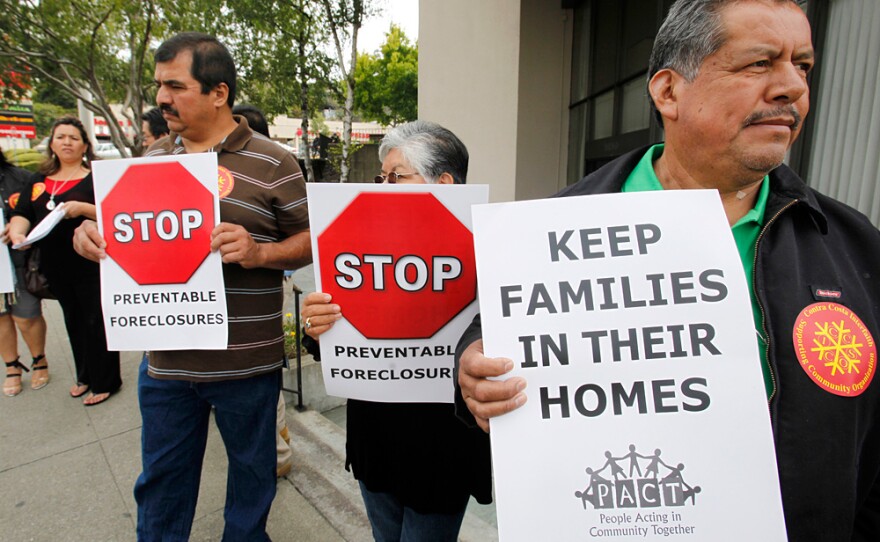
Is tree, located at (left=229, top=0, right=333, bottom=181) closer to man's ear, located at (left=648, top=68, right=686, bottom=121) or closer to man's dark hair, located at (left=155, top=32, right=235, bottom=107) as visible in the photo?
man's dark hair, located at (left=155, top=32, right=235, bottom=107)

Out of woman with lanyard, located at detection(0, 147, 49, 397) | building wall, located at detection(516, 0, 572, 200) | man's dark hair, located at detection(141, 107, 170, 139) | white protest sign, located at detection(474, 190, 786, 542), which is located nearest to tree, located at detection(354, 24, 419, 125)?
building wall, located at detection(516, 0, 572, 200)

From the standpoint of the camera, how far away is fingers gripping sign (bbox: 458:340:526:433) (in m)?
0.98

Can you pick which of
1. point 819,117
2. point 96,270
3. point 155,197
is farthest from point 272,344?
point 819,117

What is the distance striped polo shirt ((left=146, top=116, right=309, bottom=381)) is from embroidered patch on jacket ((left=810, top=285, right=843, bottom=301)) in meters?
1.72

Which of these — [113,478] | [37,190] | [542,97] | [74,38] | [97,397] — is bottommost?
[113,478]

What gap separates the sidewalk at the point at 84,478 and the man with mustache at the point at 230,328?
0.65m

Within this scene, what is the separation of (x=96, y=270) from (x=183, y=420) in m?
2.37

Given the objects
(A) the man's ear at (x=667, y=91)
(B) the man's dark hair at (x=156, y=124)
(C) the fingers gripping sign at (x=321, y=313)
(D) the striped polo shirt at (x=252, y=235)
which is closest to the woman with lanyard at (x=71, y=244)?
(B) the man's dark hair at (x=156, y=124)

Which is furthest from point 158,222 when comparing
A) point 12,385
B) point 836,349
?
point 12,385

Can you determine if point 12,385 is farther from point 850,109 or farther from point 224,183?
point 850,109

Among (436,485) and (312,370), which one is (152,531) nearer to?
(436,485)

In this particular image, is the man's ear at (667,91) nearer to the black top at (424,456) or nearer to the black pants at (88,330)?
the black top at (424,456)

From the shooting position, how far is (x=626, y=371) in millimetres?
974

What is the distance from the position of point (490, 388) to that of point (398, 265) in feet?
2.06
